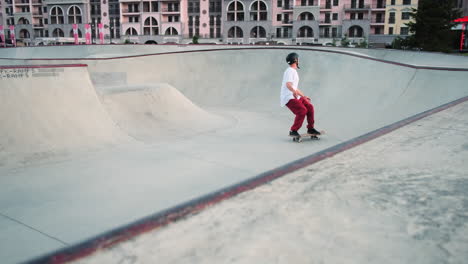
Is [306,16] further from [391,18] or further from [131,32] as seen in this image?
[131,32]

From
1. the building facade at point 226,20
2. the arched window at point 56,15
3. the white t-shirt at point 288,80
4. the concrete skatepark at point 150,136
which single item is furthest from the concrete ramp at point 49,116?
the arched window at point 56,15

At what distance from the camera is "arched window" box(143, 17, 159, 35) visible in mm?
63844

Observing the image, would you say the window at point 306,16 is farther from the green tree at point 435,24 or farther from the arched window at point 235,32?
the green tree at point 435,24

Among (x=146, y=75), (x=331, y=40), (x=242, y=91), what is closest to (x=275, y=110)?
(x=242, y=91)

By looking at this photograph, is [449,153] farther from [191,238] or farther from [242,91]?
[242,91]

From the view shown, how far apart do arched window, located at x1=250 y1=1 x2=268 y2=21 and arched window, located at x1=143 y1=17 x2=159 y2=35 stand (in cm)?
1619

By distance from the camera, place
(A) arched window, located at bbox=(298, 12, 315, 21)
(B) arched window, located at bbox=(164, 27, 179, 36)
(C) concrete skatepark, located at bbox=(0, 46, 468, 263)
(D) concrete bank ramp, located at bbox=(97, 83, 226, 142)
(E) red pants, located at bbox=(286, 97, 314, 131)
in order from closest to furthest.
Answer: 1. (C) concrete skatepark, located at bbox=(0, 46, 468, 263)
2. (E) red pants, located at bbox=(286, 97, 314, 131)
3. (D) concrete bank ramp, located at bbox=(97, 83, 226, 142)
4. (A) arched window, located at bbox=(298, 12, 315, 21)
5. (B) arched window, located at bbox=(164, 27, 179, 36)

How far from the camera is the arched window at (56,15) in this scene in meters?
71.1

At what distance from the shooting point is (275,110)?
45.2 feet

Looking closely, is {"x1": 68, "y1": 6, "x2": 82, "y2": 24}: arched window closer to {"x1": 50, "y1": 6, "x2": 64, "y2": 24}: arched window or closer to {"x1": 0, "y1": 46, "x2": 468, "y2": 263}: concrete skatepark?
{"x1": 50, "y1": 6, "x2": 64, "y2": 24}: arched window

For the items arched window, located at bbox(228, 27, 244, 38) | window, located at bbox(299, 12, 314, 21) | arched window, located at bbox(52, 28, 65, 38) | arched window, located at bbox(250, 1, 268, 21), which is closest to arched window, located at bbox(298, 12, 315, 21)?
window, located at bbox(299, 12, 314, 21)

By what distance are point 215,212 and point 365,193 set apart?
4.19ft

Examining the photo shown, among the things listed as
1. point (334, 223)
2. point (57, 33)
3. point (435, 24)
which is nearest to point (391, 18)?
point (435, 24)

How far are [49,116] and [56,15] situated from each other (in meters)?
72.9
